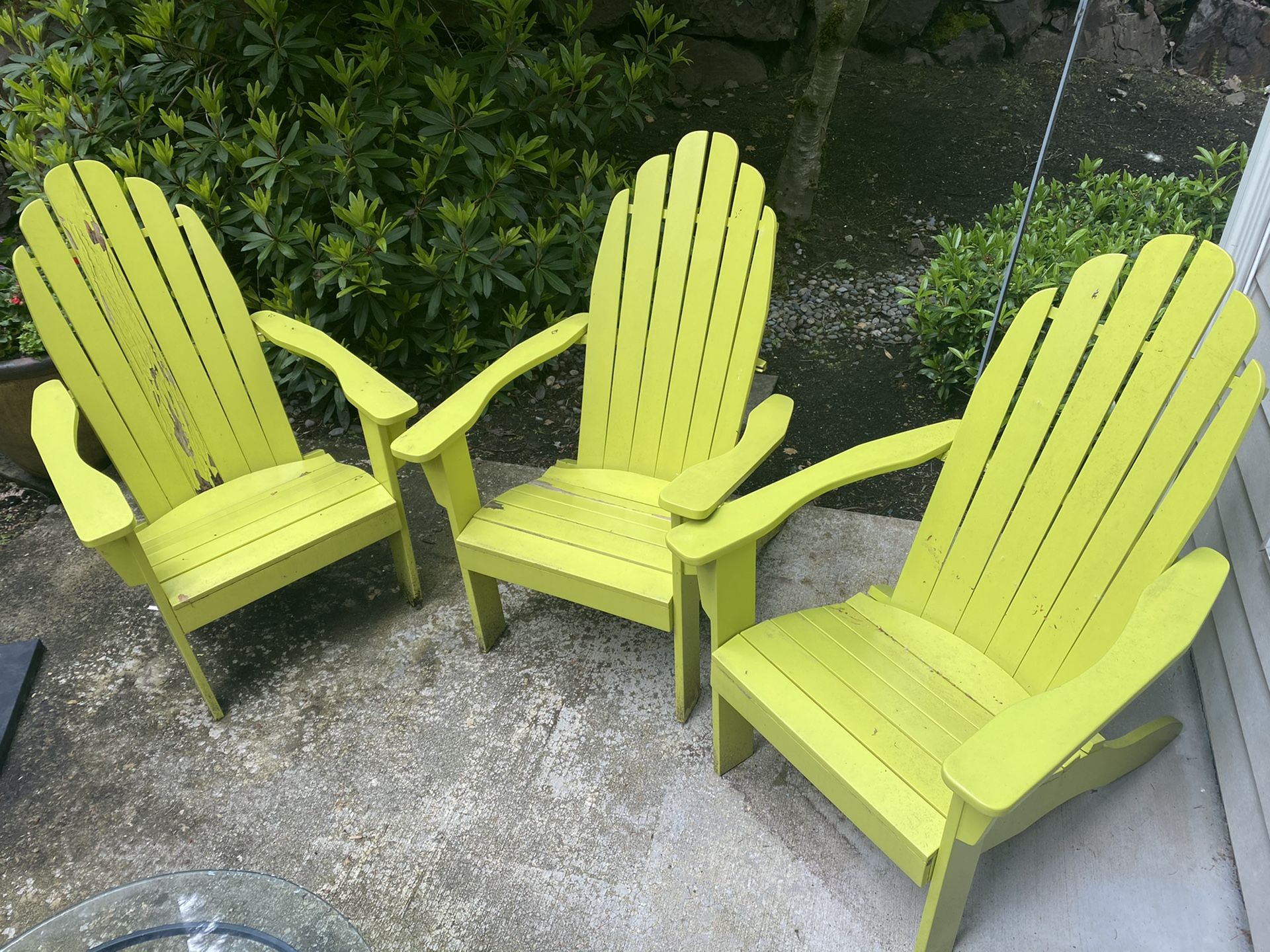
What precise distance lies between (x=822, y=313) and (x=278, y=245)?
6.94ft

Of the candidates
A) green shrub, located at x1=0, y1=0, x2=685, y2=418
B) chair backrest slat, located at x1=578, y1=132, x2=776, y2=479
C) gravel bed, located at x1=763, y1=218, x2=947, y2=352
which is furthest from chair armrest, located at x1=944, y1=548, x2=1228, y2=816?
green shrub, located at x1=0, y1=0, x2=685, y2=418

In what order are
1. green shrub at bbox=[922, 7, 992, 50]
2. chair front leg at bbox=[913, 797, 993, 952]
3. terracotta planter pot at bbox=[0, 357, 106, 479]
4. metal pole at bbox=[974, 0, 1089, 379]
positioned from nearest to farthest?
chair front leg at bbox=[913, 797, 993, 952] → metal pole at bbox=[974, 0, 1089, 379] → terracotta planter pot at bbox=[0, 357, 106, 479] → green shrub at bbox=[922, 7, 992, 50]

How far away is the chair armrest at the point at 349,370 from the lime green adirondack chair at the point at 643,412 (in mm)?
123

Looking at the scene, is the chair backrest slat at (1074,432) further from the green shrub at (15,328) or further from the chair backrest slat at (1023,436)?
the green shrub at (15,328)

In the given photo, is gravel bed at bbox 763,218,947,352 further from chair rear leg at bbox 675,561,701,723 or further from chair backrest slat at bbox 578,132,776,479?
chair rear leg at bbox 675,561,701,723

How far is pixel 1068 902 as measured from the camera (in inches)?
61.4

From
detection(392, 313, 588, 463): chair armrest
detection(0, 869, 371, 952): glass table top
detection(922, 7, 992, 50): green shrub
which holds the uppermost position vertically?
detection(922, 7, 992, 50): green shrub

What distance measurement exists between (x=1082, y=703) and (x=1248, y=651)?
734 mm

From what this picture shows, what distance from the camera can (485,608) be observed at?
2.16 metres

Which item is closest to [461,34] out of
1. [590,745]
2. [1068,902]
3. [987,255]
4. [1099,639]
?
[987,255]

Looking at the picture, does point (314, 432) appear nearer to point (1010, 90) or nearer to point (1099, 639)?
point (1099, 639)

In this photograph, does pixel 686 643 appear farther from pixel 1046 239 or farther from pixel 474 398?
pixel 1046 239

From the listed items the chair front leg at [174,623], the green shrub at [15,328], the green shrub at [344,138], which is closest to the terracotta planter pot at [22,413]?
the green shrub at [15,328]

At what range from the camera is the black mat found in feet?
6.62
